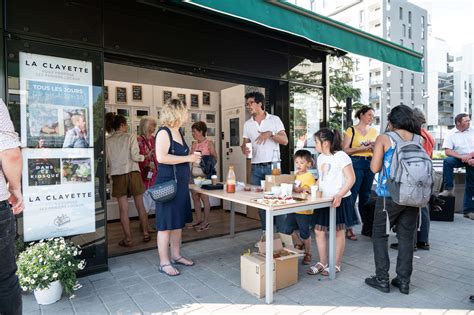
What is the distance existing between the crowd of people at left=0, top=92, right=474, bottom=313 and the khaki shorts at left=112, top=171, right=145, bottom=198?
0.01 meters

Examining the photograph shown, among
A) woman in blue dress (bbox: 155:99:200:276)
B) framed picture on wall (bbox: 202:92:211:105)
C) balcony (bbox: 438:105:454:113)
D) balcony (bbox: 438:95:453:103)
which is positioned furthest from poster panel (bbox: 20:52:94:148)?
balcony (bbox: 438:105:454:113)

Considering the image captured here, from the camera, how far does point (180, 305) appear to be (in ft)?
8.47

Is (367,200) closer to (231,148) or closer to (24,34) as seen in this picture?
(231,148)

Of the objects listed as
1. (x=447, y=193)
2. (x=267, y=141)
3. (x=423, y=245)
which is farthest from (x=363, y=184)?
(x=447, y=193)

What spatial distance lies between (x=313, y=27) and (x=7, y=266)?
10.7 ft

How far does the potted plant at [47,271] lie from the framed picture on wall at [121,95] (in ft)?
12.2

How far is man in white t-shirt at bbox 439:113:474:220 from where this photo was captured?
5.45 meters

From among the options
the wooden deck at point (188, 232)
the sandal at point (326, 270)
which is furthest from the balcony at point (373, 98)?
the sandal at point (326, 270)

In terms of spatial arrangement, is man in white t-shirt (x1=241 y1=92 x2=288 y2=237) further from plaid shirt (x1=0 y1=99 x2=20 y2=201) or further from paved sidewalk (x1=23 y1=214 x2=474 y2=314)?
plaid shirt (x1=0 y1=99 x2=20 y2=201)

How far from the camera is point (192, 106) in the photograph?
669cm

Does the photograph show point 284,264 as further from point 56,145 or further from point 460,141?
point 460,141

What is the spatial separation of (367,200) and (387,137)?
77.2 inches

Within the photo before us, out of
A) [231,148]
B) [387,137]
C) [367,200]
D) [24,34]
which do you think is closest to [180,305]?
[387,137]

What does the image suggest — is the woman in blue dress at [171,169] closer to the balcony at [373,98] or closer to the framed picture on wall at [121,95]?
the framed picture on wall at [121,95]
